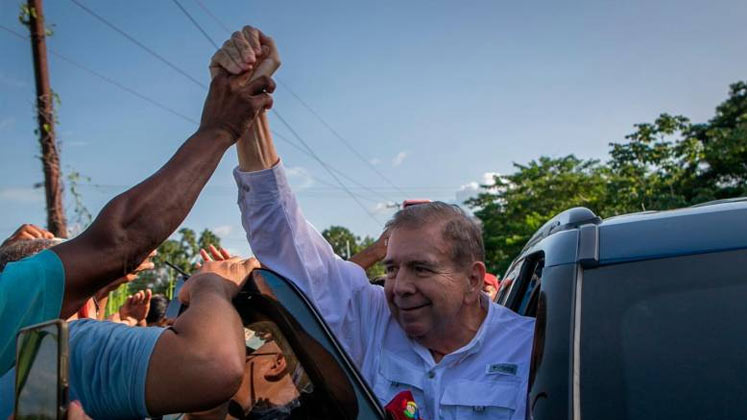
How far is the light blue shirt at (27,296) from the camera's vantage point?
1.24m

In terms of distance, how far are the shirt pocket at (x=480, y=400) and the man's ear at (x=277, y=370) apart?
558mm

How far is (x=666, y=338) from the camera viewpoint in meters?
1.41

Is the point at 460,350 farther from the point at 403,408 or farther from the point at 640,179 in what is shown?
the point at 640,179

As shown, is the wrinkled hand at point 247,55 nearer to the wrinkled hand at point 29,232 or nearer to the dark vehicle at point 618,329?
the dark vehicle at point 618,329

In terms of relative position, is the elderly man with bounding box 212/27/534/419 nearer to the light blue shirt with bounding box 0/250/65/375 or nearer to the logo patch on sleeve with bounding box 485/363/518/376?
the logo patch on sleeve with bounding box 485/363/518/376

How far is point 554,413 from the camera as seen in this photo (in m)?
1.33

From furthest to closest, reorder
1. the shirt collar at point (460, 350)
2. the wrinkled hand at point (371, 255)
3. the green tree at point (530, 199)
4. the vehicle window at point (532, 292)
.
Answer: the green tree at point (530, 199), the wrinkled hand at point (371, 255), the vehicle window at point (532, 292), the shirt collar at point (460, 350)

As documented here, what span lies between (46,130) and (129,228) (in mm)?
8614

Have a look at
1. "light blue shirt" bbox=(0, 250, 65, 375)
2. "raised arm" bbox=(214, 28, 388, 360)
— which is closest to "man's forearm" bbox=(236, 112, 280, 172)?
"raised arm" bbox=(214, 28, 388, 360)

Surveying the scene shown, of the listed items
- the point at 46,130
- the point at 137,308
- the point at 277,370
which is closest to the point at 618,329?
the point at 277,370

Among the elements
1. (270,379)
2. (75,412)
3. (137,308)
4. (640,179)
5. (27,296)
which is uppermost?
(640,179)

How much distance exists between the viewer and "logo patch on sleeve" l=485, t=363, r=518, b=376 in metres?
2.00

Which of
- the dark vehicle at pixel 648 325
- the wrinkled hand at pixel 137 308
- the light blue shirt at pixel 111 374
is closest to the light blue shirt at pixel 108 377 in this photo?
the light blue shirt at pixel 111 374

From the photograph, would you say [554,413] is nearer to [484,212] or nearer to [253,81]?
[253,81]
